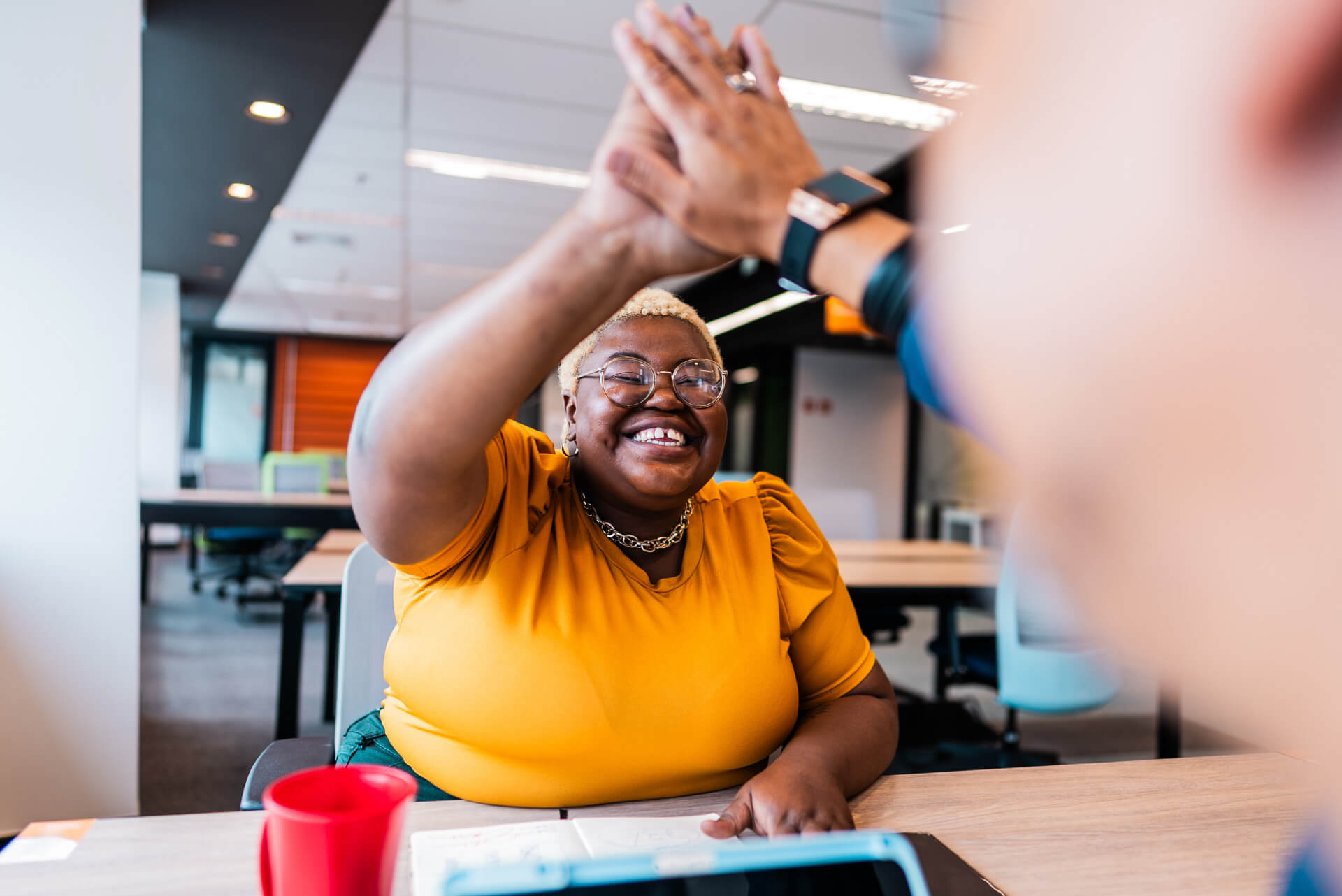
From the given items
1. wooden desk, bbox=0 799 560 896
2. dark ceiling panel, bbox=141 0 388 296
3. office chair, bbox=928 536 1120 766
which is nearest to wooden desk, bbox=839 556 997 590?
office chair, bbox=928 536 1120 766

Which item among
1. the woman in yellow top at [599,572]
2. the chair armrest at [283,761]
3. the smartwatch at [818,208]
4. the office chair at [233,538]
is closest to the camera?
the smartwatch at [818,208]

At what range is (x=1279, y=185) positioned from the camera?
1.13 ft

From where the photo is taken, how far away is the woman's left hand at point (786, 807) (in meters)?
0.91

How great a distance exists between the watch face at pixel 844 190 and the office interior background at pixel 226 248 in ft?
0.12

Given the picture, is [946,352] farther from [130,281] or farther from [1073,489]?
[130,281]

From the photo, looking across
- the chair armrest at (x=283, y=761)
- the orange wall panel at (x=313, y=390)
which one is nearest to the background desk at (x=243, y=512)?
the chair armrest at (x=283, y=761)

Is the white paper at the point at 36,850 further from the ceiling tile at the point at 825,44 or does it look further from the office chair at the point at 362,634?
the ceiling tile at the point at 825,44

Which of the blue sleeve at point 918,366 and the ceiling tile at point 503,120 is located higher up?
the ceiling tile at point 503,120

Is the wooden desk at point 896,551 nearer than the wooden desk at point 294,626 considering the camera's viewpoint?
No

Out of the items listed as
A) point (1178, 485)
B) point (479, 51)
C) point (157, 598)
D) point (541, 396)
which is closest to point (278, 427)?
point (541, 396)

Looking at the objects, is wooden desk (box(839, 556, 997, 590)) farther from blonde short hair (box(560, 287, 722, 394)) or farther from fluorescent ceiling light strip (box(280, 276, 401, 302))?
fluorescent ceiling light strip (box(280, 276, 401, 302))

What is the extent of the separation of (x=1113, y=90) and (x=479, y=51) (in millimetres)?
3747

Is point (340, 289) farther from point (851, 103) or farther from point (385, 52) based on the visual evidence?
point (851, 103)

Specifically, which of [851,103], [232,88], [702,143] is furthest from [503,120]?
[702,143]
